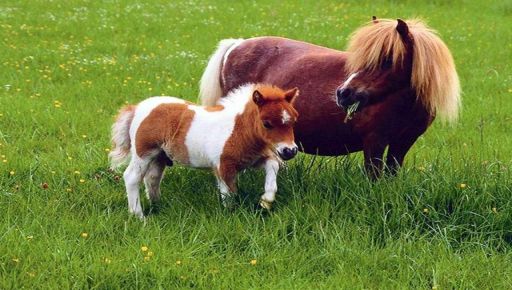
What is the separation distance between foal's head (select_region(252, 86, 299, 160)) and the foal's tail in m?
1.26

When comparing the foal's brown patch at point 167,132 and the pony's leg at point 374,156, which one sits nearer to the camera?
the foal's brown patch at point 167,132

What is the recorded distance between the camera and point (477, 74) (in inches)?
491

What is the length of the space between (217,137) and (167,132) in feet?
1.37

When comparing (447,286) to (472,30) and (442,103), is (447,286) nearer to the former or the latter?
(442,103)

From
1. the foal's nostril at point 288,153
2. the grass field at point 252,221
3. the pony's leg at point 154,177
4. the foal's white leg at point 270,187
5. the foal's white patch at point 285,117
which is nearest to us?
the grass field at point 252,221

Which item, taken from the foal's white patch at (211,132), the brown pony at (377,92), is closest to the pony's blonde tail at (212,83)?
the brown pony at (377,92)

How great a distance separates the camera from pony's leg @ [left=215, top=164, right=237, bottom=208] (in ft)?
18.1

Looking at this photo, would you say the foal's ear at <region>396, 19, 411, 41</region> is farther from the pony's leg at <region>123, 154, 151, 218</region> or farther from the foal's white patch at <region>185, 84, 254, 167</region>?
the pony's leg at <region>123, 154, 151, 218</region>

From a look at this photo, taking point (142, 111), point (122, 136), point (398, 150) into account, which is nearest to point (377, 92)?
point (398, 150)

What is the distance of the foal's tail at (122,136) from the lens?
6074 millimetres

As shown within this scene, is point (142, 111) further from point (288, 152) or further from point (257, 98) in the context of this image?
point (288, 152)

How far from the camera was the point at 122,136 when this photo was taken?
6117 mm

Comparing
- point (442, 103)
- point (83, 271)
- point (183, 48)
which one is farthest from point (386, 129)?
point (183, 48)

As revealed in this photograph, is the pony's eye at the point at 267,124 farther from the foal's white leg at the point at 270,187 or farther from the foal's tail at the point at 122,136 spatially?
the foal's tail at the point at 122,136
